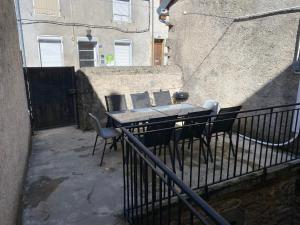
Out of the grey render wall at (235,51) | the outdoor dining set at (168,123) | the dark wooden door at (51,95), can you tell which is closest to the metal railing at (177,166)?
the outdoor dining set at (168,123)

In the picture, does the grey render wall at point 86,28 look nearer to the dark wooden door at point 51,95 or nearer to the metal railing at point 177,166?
the dark wooden door at point 51,95

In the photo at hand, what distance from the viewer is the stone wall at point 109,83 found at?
213 inches

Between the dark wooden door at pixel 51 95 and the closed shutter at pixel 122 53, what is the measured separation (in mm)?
6181

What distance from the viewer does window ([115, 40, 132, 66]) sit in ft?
37.4

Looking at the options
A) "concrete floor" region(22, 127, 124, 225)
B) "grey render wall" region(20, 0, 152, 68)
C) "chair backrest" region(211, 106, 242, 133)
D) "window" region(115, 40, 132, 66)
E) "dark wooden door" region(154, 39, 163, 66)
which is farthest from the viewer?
"dark wooden door" region(154, 39, 163, 66)

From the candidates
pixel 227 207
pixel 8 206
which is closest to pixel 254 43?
pixel 227 207

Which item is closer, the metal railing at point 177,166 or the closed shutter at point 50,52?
the metal railing at point 177,166

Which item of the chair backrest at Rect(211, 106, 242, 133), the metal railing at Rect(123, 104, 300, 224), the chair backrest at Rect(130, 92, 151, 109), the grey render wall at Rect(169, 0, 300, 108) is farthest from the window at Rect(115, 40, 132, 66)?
the chair backrest at Rect(211, 106, 242, 133)

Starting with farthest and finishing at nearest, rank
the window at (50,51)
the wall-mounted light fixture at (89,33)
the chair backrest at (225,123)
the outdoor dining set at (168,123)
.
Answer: the wall-mounted light fixture at (89,33) < the window at (50,51) < the chair backrest at (225,123) < the outdoor dining set at (168,123)

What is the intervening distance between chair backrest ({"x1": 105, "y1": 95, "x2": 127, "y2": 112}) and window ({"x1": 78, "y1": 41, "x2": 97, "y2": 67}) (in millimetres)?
6460

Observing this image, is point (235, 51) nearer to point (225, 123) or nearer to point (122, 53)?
point (225, 123)

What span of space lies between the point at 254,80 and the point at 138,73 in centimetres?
279

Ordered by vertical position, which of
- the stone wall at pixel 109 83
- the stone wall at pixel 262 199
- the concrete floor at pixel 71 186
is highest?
the stone wall at pixel 109 83

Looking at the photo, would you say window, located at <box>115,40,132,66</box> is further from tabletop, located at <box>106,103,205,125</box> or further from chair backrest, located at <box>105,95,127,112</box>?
tabletop, located at <box>106,103,205,125</box>
